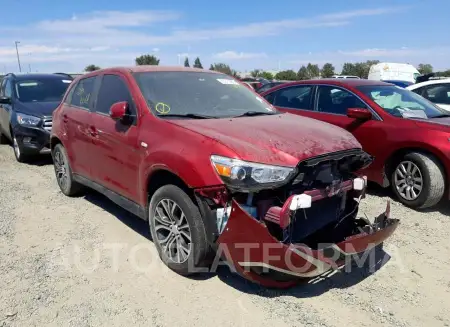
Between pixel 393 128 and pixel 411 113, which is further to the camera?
pixel 411 113

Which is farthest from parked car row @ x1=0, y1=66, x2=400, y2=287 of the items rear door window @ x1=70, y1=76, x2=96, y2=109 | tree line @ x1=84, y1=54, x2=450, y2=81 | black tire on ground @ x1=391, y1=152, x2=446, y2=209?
tree line @ x1=84, y1=54, x2=450, y2=81

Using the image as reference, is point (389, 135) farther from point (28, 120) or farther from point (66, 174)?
point (28, 120)

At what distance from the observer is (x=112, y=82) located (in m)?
4.48

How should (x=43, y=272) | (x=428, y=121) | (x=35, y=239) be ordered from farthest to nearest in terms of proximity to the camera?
(x=428, y=121)
(x=35, y=239)
(x=43, y=272)

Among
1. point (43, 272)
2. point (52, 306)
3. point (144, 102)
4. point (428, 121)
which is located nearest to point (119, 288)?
point (52, 306)

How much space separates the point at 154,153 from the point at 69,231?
1.72 metres

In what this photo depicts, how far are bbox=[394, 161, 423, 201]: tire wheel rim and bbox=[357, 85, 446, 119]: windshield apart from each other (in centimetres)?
74

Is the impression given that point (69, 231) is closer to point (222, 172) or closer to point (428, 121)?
point (222, 172)

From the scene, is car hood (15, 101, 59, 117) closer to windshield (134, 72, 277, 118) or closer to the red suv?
the red suv

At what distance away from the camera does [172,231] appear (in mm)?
3490

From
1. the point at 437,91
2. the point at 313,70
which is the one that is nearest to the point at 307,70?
the point at 313,70

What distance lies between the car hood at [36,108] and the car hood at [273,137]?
523 cm

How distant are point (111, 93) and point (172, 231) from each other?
178 centimetres

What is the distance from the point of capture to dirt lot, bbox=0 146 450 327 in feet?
9.72
